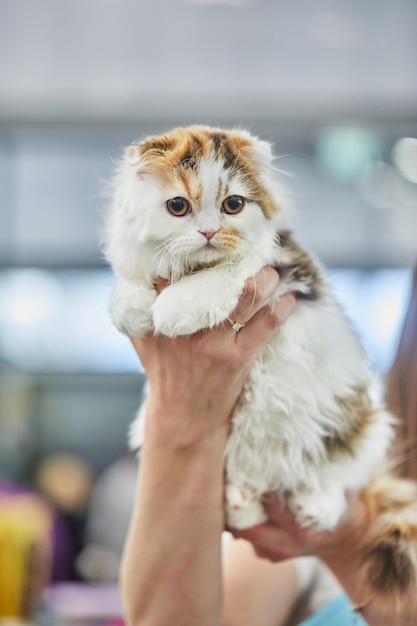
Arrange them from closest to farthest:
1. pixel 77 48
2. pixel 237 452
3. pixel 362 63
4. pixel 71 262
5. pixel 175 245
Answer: pixel 175 245, pixel 237 452, pixel 362 63, pixel 77 48, pixel 71 262

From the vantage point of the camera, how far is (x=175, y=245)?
0.60m

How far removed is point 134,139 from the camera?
0.64 m

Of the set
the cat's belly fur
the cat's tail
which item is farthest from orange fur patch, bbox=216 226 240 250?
the cat's tail

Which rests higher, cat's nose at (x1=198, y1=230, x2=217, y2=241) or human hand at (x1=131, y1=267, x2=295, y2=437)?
cat's nose at (x1=198, y1=230, x2=217, y2=241)

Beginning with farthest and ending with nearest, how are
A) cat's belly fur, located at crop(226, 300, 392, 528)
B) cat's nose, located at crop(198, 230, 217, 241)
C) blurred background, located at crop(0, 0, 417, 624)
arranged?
blurred background, located at crop(0, 0, 417, 624) → cat's belly fur, located at crop(226, 300, 392, 528) → cat's nose, located at crop(198, 230, 217, 241)

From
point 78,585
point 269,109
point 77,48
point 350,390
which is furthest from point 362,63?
point 78,585

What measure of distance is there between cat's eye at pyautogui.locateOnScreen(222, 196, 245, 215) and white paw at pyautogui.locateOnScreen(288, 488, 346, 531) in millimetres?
326

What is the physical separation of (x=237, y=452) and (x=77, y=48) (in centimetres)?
74

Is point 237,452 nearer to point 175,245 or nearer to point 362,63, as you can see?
point 175,245

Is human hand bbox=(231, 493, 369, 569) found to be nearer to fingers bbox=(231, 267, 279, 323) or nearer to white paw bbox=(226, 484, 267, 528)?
white paw bbox=(226, 484, 267, 528)

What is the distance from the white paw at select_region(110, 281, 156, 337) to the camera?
26.1 inches

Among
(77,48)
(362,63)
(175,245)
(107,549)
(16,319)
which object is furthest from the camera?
(16,319)

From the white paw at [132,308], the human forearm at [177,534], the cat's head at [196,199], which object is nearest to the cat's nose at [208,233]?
the cat's head at [196,199]

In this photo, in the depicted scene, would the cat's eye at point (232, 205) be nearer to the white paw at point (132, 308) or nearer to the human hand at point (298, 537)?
the white paw at point (132, 308)
